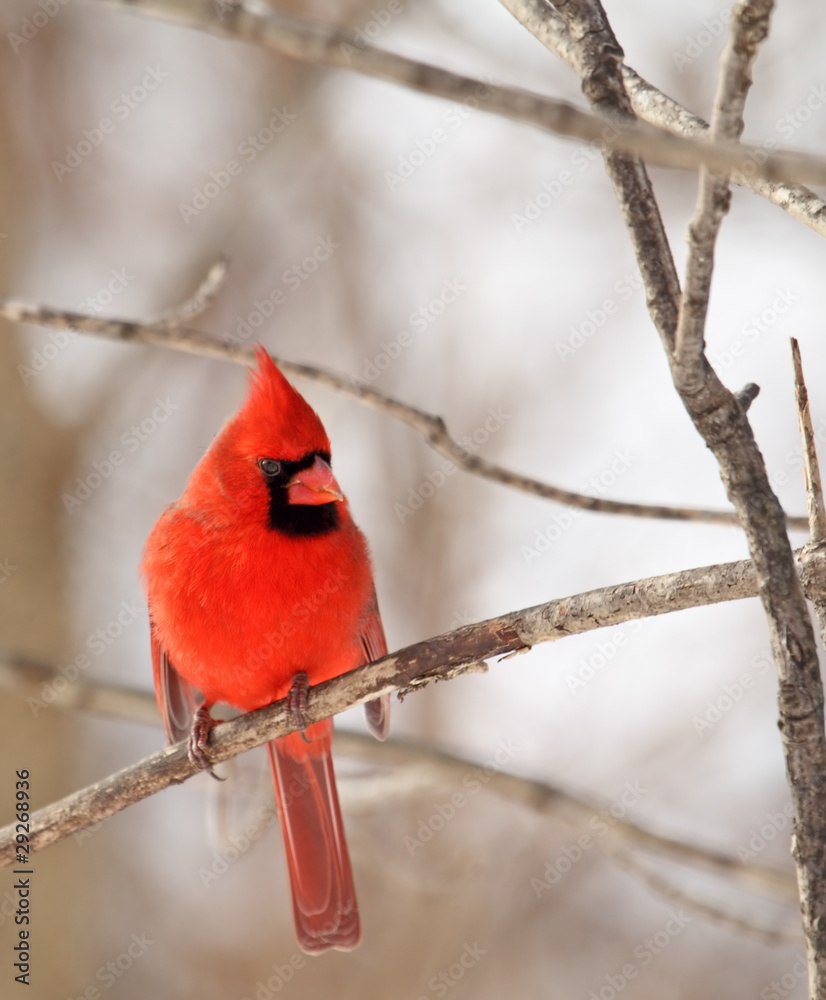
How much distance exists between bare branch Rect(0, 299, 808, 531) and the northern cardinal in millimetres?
161

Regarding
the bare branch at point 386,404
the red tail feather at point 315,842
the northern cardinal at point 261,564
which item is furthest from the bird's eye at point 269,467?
the red tail feather at point 315,842

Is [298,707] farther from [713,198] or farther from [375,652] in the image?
[713,198]

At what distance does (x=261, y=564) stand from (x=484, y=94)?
62.9 inches

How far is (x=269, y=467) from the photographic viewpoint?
2.42 m

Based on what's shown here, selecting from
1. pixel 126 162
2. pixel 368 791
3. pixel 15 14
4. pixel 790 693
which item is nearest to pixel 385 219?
pixel 126 162

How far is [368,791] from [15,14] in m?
3.53

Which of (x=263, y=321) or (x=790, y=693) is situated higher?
(x=263, y=321)

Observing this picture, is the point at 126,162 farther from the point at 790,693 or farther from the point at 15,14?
the point at 790,693

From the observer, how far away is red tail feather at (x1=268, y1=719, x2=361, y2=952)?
2689 millimetres

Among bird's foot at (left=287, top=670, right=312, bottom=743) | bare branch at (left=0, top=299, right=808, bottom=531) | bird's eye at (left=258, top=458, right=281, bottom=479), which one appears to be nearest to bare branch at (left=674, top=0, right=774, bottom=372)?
bare branch at (left=0, top=299, right=808, bottom=531)

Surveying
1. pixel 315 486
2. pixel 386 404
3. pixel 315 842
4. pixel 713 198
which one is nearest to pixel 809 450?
pixel 713 198

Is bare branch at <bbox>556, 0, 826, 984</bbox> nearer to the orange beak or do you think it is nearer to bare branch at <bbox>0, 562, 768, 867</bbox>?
bare branch at <bbox>0, 562, 768, 867</bbox>

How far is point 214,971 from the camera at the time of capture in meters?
4.38

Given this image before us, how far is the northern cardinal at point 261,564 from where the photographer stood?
2367 mm
